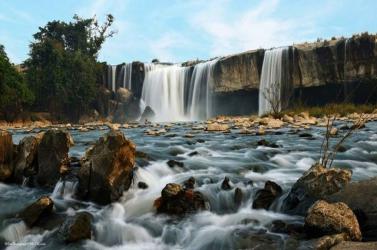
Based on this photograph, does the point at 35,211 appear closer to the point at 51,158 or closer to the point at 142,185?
the point at 51,158

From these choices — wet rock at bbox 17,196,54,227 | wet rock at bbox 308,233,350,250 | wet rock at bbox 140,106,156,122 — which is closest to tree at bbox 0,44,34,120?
wet rock at bbox 140,106,156,122

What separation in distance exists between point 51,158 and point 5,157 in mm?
1096

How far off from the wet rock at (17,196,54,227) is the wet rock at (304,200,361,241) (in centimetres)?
396

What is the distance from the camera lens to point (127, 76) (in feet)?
179

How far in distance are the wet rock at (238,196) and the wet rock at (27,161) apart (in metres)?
4.17

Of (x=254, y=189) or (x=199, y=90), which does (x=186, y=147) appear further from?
(x=199, y=90)

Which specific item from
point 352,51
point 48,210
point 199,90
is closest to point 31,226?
point 48,210

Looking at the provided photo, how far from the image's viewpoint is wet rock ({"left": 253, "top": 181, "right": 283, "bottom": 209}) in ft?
23.3

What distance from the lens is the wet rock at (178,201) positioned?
6938 mm

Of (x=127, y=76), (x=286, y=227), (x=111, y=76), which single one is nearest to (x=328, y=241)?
(x=286, y=227)

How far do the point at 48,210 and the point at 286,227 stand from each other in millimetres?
3715

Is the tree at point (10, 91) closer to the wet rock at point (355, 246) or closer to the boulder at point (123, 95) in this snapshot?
the boulder at point (123, 95)

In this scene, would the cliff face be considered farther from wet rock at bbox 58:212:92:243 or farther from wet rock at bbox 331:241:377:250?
wet rock at bbox 58:212:92:243

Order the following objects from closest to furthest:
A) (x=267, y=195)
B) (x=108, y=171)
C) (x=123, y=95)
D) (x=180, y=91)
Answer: (x=267, y=195)
(x=108, y=171)
(x=180, y=91)
(x=123, y=95)
